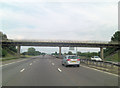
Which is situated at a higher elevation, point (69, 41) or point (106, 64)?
point (69, 41)

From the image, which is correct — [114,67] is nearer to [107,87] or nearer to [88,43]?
[107,87]

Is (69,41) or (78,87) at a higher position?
(69,41)

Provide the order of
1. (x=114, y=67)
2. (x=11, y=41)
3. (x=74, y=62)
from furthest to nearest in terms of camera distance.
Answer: (x=11, y=41)
(x=74, y=62)
(x=114, y=67)

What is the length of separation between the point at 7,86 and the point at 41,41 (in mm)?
47381

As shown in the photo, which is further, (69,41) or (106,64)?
(69,41)

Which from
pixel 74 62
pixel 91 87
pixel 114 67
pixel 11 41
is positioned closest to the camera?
pixel 91 87

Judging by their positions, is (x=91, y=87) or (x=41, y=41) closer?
(x=91, y=87)

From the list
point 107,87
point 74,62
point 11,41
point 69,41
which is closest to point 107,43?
point 69,41

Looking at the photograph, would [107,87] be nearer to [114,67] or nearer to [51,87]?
[51,87]

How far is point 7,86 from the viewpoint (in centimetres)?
784

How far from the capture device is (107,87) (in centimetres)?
752

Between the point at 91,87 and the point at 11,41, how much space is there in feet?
166

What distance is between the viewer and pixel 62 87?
7.52 meters

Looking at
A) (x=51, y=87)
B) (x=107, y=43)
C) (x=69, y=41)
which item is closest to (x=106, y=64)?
(x=51, y=87)
